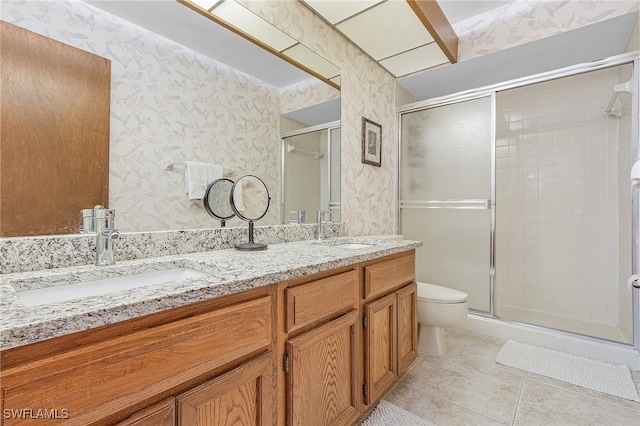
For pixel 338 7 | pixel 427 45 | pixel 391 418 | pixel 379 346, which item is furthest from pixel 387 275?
pixel 427 45

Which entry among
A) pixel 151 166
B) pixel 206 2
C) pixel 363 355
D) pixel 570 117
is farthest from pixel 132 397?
pixel 570 117

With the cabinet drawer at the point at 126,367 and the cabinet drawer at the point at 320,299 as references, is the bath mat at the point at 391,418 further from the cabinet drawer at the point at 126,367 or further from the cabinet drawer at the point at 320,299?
the cabinet drawer at the point at 126,367

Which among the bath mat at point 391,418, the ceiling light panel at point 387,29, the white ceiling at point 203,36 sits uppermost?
the ceiling light panel at point 387,29

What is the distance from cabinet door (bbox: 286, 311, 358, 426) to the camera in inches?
37.3

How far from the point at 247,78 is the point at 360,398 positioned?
61.3 inches

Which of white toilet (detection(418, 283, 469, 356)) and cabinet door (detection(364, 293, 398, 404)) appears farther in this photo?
white toilet (detection(418, 283, 469, 356))

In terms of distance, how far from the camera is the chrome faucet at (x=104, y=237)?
0.93m

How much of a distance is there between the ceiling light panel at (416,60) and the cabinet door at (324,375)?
6.68 feet

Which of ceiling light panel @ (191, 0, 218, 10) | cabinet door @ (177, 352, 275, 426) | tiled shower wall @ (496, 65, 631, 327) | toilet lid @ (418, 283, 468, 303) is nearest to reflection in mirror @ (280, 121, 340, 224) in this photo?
ceiling light panel @ (191, 0, 218, 10)

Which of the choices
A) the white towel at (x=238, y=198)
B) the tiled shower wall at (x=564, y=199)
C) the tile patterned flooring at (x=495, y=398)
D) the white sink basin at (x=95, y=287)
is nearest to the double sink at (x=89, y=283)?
the white sink basin at (x=95, y=287)

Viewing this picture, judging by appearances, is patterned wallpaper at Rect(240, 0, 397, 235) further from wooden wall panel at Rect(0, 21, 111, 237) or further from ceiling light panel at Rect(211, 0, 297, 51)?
wooden wall panel at Rect(0, 21, 111, 237)

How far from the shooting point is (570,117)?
2729 mm

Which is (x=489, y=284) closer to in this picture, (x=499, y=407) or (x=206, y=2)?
(x=499, y=407)

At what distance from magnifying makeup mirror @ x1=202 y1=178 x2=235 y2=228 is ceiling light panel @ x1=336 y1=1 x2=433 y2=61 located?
1362mm
